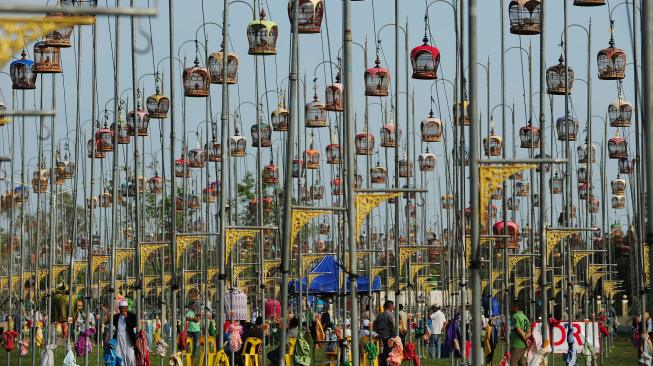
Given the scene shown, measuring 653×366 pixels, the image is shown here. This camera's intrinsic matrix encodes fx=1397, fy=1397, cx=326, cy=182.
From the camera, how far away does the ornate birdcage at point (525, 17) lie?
2638cm

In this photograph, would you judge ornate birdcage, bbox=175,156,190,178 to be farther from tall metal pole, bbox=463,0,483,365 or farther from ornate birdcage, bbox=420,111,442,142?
tall metal pole, bbox=463,0,483,365

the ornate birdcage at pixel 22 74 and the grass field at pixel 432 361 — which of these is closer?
the ornate birdcage at pixel 22 74

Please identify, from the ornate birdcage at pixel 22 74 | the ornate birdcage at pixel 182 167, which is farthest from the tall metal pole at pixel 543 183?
the ornate birdcage at pixel 182 167

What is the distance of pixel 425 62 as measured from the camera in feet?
89.0

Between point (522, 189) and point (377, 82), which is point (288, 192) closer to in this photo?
point (377, 82)

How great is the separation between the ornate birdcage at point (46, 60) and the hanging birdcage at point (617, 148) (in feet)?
60.4

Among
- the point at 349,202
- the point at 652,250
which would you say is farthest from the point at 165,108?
the point at 652,250

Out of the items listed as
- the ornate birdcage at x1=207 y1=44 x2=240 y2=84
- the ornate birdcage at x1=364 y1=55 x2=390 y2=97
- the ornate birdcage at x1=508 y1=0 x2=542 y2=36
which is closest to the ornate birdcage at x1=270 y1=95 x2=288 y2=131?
the ornate birdcage at x1=207 y1=44 x2=240 y2=84

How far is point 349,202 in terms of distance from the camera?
62.4 ft

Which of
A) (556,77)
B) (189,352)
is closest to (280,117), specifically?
(189,352)

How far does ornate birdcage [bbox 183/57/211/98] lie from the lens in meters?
30.3

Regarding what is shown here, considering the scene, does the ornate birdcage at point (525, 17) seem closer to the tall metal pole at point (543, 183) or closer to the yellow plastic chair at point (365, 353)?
the tall metal pole at point (543, 183)

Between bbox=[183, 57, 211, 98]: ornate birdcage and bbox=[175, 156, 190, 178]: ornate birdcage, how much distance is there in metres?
11.7

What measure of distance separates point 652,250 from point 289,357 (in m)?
17.0
